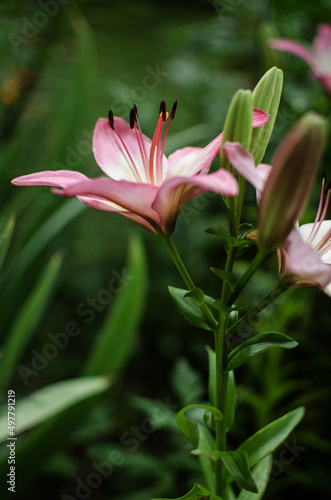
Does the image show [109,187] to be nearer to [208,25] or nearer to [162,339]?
[162,339]

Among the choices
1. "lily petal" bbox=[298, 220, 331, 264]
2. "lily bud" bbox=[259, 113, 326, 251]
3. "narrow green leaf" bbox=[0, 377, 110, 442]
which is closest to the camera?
"lily bud" bbox=[259, 113, 326, 251]

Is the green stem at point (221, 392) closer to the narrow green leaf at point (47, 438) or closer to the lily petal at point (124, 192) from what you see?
the lily petal at point (124, 192)

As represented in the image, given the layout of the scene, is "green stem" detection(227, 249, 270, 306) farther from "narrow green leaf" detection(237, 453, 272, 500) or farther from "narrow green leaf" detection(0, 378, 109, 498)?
"narrow green leaf" detection(0, 378, 109, 498)

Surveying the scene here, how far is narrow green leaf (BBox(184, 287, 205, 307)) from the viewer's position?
29cm

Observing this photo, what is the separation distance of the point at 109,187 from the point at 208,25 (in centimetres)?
114

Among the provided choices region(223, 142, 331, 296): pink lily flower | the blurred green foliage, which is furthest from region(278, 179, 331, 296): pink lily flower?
the blurred green foliage

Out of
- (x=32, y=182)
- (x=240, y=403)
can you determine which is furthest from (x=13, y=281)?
(x=32, y=182)

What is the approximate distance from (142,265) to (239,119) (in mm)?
650

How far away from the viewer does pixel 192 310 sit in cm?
31

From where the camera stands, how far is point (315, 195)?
910 mm

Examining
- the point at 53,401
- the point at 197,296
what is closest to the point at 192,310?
the point at 197,296

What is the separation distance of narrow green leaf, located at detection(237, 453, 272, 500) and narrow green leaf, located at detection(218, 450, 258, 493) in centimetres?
7

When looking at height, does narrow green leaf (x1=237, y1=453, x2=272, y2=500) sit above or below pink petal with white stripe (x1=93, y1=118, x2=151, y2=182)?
below

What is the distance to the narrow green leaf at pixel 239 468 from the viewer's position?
0.29 meters
